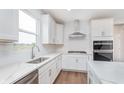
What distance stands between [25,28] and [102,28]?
3.11 metres

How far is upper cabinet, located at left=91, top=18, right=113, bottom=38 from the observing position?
13.1ft

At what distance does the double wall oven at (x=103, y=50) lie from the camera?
3.97m

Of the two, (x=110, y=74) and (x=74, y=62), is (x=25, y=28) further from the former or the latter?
(x=74, y=62)

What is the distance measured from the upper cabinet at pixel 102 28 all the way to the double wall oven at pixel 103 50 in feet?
1.03

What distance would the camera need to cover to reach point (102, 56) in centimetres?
408

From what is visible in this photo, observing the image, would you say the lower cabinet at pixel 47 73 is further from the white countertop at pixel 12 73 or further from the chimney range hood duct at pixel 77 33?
the chimney range hood duct at pixel 77 33

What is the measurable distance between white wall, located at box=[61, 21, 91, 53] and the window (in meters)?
2.44

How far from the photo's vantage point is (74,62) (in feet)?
15.0

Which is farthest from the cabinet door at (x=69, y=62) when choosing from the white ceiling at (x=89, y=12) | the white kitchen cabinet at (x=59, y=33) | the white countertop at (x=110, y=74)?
the white countertop at (x=110, y=74)

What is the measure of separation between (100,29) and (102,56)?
1.16 meters

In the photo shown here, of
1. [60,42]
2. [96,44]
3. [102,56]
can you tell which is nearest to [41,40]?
[60,42]

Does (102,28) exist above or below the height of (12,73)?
above

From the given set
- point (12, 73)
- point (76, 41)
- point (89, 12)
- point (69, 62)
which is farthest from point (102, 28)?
point (12, 73)
